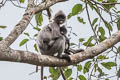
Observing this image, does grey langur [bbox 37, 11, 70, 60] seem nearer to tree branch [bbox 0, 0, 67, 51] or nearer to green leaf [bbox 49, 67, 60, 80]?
green leaf [bbox 49, 67, 60, 80]

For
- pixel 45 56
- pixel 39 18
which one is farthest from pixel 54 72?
pixel 45 56

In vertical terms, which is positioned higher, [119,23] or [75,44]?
[119,23]

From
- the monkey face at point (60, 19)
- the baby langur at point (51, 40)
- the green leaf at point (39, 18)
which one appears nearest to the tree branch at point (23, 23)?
the green leaf at point (39, 18)

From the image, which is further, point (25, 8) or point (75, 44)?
point (75, 44)

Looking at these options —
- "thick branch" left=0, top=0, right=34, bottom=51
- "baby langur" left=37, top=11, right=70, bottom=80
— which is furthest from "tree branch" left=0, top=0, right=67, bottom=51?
"baby langur" left=37, top=11, right=70, bottom=80

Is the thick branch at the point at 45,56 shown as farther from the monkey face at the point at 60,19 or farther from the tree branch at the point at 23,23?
the monkey face at the point at 60,19

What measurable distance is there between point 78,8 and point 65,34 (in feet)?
4.20

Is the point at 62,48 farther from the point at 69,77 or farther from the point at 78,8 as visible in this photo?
the point at 78,8

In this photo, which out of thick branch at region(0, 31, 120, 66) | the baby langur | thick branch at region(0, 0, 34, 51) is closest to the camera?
thick branch at region(0, 31, 120, 66)

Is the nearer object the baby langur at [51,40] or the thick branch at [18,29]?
the thick branch at [18,29]

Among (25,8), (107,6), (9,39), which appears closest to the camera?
(9,39)

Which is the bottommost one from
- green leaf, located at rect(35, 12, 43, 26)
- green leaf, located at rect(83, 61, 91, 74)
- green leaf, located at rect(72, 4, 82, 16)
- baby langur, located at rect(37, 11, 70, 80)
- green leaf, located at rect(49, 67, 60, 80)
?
green leaf, located at rect(49, 67, 60, 80)

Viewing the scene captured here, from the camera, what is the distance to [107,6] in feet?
15.2

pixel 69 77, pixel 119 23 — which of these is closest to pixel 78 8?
pixel 119 23
